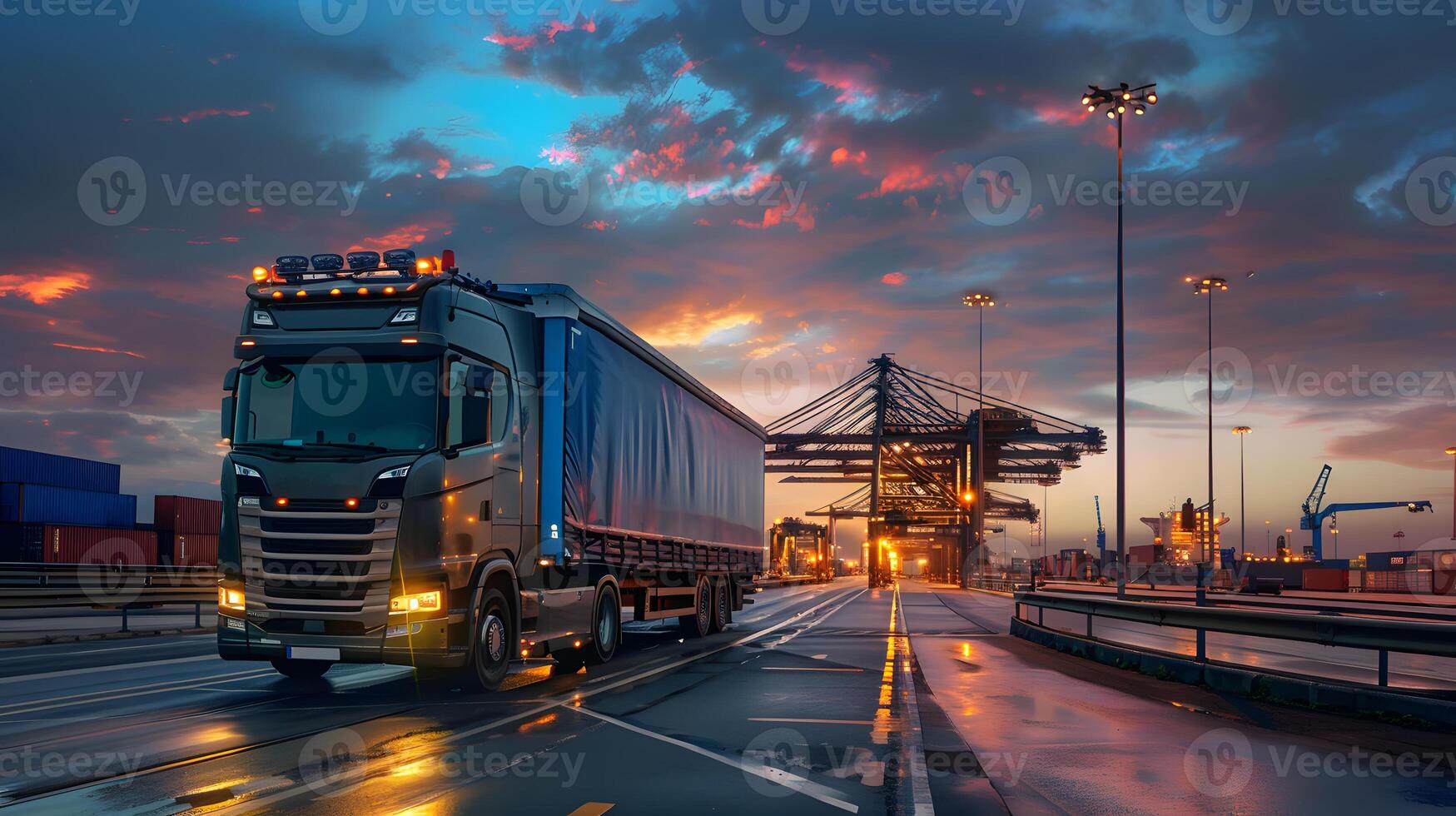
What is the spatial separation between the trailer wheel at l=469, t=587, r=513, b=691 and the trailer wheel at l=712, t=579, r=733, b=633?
11.2 m

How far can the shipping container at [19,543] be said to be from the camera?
52344 millimetres

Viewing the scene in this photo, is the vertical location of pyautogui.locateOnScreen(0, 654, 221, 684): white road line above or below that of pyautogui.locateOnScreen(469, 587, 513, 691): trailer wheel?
below

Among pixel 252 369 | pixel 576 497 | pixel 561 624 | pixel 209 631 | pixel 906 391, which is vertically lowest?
pixel 209 631

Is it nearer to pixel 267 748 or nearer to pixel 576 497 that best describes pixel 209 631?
pixel 576 497

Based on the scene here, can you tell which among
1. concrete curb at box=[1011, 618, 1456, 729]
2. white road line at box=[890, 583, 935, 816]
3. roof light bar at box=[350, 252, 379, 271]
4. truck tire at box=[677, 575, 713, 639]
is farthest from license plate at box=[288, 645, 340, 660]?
truck tire at box=[677, 575, 713, 639]

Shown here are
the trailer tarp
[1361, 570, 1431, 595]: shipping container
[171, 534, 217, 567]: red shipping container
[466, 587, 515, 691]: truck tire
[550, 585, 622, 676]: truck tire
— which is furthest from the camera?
[1361, 570, 1431, 595]: shipping container

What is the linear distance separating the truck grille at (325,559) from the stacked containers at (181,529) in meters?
52.9

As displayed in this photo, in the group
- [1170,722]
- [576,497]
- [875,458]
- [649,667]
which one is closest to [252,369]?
[576,497]

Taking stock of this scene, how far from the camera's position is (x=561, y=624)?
14.4 metres

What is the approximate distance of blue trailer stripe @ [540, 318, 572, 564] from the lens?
13.8m

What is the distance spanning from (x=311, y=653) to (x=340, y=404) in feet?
7.97

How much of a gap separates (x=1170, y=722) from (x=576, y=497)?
7.10m

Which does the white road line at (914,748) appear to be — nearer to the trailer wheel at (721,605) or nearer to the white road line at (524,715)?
the white road line at (524,715)

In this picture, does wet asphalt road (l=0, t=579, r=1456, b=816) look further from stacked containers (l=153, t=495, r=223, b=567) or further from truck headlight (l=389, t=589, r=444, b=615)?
stacked containers (l=153, t=495, r=223, b=567)
